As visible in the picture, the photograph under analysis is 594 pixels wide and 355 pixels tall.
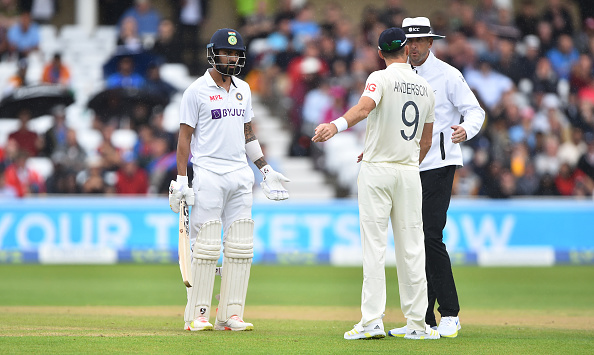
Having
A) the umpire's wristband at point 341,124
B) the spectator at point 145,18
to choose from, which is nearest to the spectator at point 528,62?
the spectator at point 145,18

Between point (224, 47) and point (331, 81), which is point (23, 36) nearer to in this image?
point (331, 81)

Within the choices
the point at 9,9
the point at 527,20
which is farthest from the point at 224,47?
the point at 9,9

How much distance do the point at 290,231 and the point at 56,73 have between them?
7.73 m

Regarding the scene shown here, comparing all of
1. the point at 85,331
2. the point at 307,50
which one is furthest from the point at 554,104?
the point at 85,331

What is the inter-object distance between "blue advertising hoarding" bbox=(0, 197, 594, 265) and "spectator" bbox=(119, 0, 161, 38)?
6.39 m

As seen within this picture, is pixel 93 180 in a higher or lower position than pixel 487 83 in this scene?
lower

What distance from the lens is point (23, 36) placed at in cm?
2156

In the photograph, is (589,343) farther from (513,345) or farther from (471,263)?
(471,263)

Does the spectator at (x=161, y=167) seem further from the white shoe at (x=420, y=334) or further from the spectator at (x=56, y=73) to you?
the white shoe at (x=420, y=334)

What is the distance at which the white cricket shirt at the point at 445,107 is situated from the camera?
7828 mm

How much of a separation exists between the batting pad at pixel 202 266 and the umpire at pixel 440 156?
177cm

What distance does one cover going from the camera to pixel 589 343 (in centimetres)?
730

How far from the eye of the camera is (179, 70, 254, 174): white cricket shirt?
7684 millimetres

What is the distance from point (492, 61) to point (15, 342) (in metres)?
15.6
